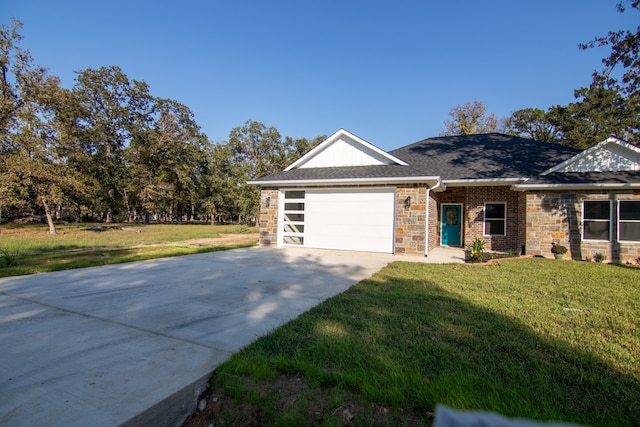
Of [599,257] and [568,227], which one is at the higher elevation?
[568,227]

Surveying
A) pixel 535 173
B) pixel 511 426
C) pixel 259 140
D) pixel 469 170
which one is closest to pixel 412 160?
pixel 469 170

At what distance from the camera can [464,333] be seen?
368cm

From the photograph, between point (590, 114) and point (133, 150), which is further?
point (133, 150)

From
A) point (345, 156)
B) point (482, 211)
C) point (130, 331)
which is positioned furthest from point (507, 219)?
point (130, 331)

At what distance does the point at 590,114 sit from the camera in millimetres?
26375

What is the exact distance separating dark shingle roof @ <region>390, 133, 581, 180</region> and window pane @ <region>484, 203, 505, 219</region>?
158 centimetres

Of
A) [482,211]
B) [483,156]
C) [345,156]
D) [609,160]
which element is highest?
[483,156]

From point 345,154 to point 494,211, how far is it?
6.73 meters

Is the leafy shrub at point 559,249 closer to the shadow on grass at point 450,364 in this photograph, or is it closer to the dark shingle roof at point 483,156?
the dark shingle roof at point 483,156

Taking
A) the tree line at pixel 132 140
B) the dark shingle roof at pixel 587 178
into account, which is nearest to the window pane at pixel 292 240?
the dark shingle roof at pixel 587 178

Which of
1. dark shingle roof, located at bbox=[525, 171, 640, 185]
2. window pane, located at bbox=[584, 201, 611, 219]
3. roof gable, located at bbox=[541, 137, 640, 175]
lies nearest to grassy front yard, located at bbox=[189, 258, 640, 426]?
dark shingle roof, located at bbox=[525, 171, 640, 185]

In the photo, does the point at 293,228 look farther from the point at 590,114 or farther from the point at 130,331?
the point at 590,114

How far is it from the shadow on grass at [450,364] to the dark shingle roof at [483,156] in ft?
26.5

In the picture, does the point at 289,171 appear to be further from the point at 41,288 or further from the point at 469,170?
the point at 41,288
